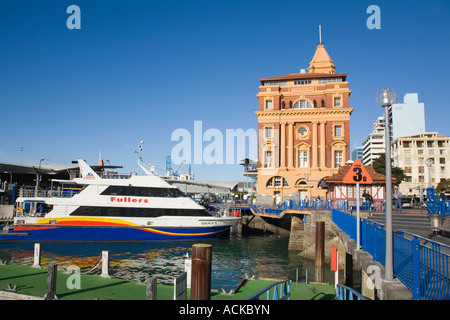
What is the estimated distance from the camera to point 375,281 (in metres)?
7.54

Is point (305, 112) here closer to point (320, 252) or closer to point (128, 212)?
point (128, 212)

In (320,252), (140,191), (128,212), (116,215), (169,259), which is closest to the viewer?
(320,252)

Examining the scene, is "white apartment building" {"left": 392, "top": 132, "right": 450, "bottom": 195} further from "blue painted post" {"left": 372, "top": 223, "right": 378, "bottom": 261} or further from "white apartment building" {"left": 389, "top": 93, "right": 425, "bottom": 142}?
"blue painted post" {"left": 372, "top": 223, "right": 378, "bottom": 261}

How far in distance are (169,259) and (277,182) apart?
24.7 metres

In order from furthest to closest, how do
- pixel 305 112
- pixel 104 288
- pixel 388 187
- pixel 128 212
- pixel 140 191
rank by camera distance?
pixel 305 112, pixel 140 191, pixel 128 212, pixel 104 288, pixel 388 187

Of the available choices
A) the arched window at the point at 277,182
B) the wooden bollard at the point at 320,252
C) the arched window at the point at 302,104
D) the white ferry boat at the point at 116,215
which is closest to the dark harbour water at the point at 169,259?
the white ferry boat at the point at 116,215

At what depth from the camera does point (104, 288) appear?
1076cm

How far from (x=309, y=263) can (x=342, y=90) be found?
27.6m

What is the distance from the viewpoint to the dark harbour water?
1717 centimetres

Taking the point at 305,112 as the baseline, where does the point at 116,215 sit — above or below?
below

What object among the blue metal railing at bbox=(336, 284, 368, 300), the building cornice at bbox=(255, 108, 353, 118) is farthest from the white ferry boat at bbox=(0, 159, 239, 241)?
the building cornice at bbox=(255, 108, 353, 118)

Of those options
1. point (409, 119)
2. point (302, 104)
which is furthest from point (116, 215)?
point (409, 119)

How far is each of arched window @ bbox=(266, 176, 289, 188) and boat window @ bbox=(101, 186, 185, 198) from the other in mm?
18857
